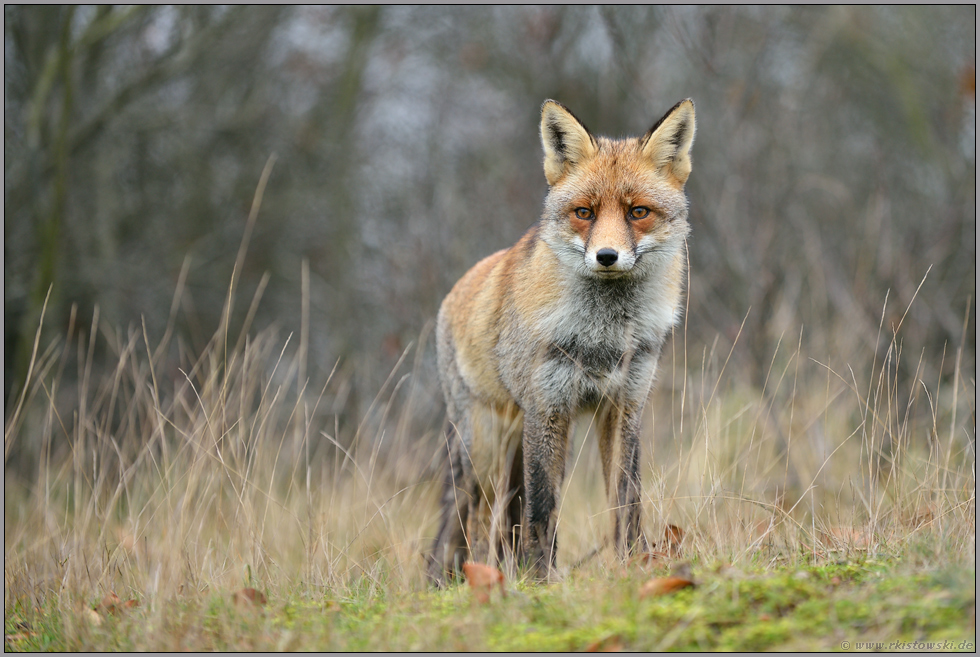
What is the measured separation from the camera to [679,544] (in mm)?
3625

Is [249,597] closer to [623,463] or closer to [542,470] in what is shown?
[542,470]

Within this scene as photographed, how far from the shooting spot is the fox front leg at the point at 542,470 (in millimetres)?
3982

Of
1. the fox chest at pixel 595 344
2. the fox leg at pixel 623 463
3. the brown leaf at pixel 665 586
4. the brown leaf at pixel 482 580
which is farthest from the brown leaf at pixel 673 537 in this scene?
the brown leaf at pixel 482 580

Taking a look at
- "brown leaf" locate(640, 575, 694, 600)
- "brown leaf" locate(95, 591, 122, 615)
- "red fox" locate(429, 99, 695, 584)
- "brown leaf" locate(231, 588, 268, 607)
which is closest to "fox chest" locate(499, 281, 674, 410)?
"red fox" locate(429, 99, 695, 584)

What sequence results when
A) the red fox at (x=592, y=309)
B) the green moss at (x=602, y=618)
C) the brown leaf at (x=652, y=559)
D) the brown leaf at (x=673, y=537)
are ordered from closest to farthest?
the green moss at (x=602, y=618), the brown leaf at (x=652, y=559), the brown leaf at (x=673, y=537), the red fox at (x=592, y=309)

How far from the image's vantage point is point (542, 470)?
13.3 feet

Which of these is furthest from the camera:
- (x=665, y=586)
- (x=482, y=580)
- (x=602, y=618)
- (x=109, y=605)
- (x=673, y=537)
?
(x=673, y=537)

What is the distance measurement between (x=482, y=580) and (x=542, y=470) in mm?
1063

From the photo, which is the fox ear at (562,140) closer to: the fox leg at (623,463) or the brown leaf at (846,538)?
the fox leg at (623,463)

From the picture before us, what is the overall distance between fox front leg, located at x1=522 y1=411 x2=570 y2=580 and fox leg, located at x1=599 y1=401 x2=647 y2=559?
0.27 meters

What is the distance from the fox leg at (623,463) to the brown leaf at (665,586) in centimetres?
97

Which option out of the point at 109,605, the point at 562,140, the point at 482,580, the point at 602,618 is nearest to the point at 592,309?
the point at 562,140

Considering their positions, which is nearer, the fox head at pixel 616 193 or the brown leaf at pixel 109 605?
the brown leaf at pixel 109 605

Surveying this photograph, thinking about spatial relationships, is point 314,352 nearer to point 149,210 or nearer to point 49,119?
point 149,210
